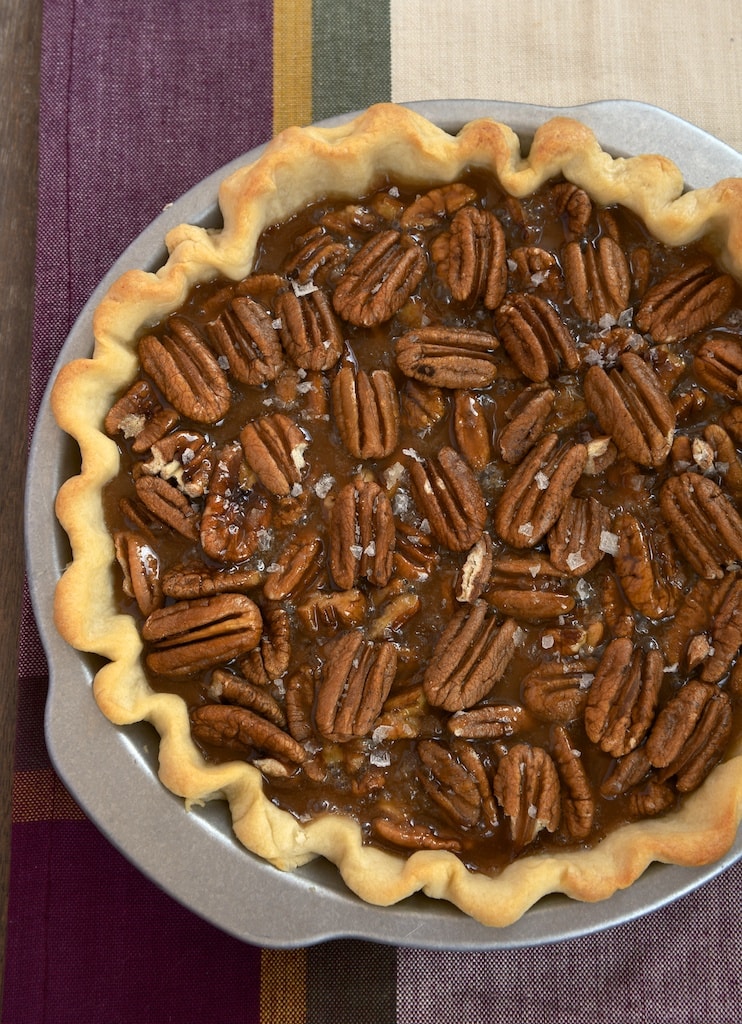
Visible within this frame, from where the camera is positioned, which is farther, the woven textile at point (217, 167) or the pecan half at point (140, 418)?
the woven textile at point (217, 167)

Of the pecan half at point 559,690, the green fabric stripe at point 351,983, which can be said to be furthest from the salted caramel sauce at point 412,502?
the green fabric stripe at point 351,983

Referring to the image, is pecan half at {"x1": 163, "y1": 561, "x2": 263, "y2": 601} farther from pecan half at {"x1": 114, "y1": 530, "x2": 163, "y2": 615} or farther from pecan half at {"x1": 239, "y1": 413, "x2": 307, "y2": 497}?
pecan half at {"x1": 239, "y1": 413, "x2": 307, "y2": 497}

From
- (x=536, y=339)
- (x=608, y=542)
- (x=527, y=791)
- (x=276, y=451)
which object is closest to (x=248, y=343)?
(x=276, y=451)

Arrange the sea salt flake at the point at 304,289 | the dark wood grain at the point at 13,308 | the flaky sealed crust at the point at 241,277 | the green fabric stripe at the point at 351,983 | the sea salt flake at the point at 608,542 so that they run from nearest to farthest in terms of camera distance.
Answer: the flaky sealed crust at the point at 241,277 < the sea salt flake at the point at 608,542 < the sea salt flake at the point at 304,289 < the green fabric stripe at the point at 351,983 < the dark wood grain at the point at 13,308

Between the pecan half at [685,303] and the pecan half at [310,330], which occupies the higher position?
the pecan half at [685,303]

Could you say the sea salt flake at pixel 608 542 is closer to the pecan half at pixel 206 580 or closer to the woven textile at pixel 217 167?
the pecan half at pixel 206 580

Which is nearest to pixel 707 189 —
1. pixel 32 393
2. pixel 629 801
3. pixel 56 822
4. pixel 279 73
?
pixel 279 73
